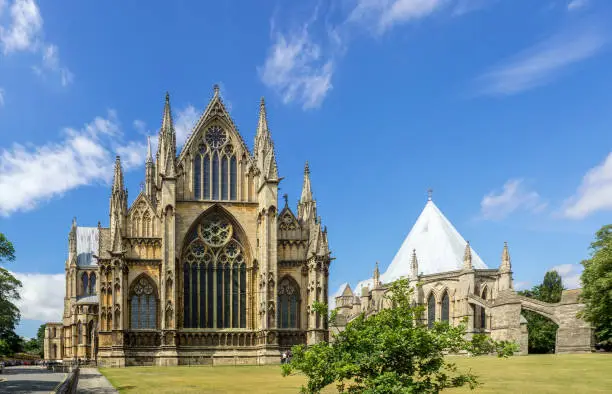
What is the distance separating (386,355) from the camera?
44.5 feet

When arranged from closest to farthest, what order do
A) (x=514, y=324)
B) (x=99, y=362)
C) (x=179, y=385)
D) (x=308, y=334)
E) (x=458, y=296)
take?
(x=179, y=385) < (x=99, y=362) < (x=308, y=334) < (x=514, y=324) < (x=458, y=296)

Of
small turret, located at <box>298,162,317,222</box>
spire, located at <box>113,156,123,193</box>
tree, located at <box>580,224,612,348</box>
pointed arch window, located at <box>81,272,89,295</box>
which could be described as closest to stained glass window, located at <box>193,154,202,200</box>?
spire, located at <box>113,156,123,193</box>

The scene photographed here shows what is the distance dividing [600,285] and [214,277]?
31053 millimetres

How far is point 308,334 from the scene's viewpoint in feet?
187

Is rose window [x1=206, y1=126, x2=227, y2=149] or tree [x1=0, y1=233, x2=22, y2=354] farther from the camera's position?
rose window [x1=206, y1=126, x2=227, y2=149]

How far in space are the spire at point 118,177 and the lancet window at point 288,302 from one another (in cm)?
1701

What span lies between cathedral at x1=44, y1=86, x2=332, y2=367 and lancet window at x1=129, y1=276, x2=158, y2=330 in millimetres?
85

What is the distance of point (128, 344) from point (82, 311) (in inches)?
1503

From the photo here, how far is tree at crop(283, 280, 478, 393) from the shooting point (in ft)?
44.2

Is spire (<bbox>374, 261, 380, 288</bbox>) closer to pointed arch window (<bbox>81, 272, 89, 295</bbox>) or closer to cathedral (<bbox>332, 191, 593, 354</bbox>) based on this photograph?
cathedral (<bbox>332, 191, 593, 354</bbox>)

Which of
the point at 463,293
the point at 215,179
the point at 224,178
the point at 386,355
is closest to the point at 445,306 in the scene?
the point at 463,293

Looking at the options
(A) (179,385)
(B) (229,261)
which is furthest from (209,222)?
(A) (179,385)

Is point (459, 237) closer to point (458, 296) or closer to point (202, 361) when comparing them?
point (458, 296)

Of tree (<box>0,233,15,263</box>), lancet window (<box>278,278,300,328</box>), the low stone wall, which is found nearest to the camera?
the low stone wall
